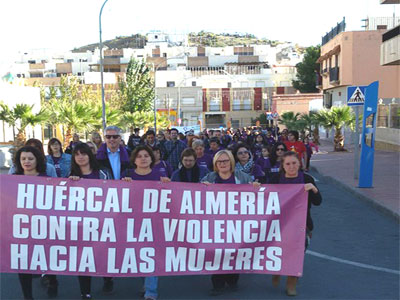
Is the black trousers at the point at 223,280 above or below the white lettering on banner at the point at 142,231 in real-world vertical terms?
below

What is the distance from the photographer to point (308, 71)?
77.4m

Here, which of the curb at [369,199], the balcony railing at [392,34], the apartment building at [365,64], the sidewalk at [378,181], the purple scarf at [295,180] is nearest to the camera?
the purple scarf at [295,180]

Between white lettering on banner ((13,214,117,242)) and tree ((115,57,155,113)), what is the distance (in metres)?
55.2

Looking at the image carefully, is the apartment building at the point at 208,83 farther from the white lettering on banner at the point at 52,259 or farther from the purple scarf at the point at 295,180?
the white lettering on banner at the point at 52,259

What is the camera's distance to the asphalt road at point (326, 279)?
240 inches

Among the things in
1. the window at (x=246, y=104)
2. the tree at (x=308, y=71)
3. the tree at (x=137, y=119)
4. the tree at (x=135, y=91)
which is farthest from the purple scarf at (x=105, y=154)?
Result: the window at (x=246, y=104)

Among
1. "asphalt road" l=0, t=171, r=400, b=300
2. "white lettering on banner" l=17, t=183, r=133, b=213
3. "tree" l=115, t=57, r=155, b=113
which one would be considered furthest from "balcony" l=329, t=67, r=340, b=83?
"white lettering on banner" l=17, t=183, r=133, b=213

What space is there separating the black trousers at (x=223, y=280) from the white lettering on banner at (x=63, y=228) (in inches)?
32.5

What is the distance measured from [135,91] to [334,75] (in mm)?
24918

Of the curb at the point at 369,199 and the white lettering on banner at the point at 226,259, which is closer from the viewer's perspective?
the white lettering on banner at the point at 226,259

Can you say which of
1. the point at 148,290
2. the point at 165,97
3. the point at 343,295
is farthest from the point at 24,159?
the point at 165,97

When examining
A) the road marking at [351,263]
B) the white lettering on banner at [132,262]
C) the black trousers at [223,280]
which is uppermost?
the white lettering on banner at [132,262]

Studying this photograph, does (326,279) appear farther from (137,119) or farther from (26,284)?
(137,119)

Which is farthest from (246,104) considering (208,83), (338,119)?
(338,119)
